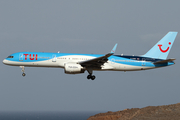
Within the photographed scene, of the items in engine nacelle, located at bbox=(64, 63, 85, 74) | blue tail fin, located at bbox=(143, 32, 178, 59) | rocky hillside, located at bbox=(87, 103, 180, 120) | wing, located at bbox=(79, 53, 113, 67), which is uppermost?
blue tail fin, located at bbox=(143, 32, 178, 59)

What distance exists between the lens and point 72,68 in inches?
1709

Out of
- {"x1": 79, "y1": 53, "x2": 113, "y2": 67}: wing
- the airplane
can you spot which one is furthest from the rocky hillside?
{"x1": 79, "y1": 53, "x2": 113, "y2": 67}: wing

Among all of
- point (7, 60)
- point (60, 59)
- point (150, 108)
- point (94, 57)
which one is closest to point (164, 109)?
point (150, 108)

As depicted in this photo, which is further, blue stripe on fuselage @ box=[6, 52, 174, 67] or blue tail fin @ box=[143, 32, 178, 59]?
blue tail fin @ box=[143, 32, 178, 59]

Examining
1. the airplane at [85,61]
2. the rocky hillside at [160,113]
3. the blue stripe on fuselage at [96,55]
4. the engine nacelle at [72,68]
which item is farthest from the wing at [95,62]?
the rocky hillside at [160,113]

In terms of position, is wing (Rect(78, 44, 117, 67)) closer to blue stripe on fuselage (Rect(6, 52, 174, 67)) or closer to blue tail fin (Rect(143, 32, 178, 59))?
blue stripe on fuselage (Rect(6, 52, 174, 67))

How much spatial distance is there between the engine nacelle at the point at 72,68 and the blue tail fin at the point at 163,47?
12.5 m

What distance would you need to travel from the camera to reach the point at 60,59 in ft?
146

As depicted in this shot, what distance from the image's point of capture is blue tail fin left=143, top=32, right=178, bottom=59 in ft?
160

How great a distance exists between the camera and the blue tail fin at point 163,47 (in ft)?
160

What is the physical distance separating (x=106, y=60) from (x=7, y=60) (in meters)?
16.2

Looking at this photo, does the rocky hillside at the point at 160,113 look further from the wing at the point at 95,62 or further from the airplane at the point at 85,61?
the wing at the point at 95,62

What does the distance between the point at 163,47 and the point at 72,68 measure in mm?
17521

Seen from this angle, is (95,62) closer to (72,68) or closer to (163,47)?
(72,68)
